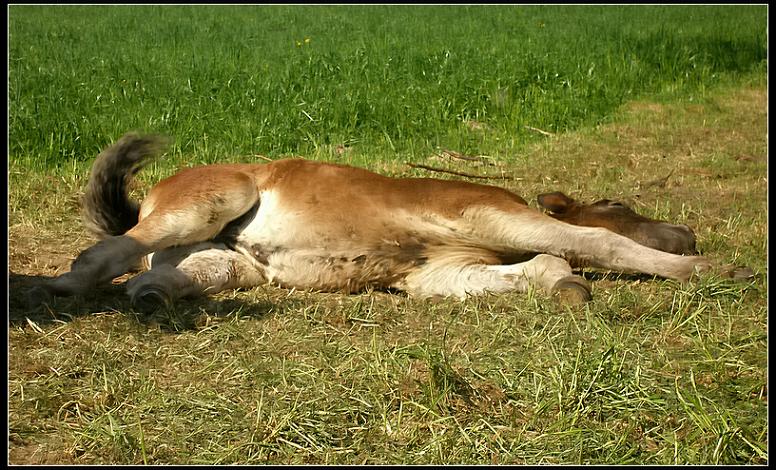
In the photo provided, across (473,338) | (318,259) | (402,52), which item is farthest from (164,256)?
(402,52)

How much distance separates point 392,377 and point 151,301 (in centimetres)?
148

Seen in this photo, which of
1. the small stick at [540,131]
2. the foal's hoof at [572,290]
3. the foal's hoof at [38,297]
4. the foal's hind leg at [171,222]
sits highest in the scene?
the foal's hind leg at [171,222]

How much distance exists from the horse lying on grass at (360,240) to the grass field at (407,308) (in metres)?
0.15

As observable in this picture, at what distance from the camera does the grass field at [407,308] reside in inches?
129

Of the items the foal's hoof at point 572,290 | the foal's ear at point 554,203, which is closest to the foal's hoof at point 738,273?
the foal's hoof at point 572,290

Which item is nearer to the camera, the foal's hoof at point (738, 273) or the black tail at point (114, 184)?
the foal's hoof at point (738, 273)

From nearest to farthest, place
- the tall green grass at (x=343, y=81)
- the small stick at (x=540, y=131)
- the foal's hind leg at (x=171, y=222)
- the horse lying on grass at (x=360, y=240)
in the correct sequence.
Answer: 1. the foal's hind leg at (x=171, y=222)
2. the horse lying on grass at (x=360, y=240)
3. the tall green grass at (x=343, y=81)
4. the small stick at (x=540, y=131)

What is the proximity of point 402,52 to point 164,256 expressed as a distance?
31.0ft

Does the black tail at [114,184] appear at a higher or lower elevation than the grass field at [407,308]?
higher

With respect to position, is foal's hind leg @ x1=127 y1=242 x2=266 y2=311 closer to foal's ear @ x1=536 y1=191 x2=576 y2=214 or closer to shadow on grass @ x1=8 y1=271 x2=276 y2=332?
shadow on grass @ x1=8 y1=271 x2=276 y2=332

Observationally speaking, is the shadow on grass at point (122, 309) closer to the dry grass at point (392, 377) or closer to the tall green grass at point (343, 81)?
the dry grass at point (392, 377)

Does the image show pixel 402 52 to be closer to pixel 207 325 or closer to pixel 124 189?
pixel 124 189

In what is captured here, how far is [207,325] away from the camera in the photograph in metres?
4.41

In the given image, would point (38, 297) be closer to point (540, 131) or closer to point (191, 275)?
point (191, 275)
